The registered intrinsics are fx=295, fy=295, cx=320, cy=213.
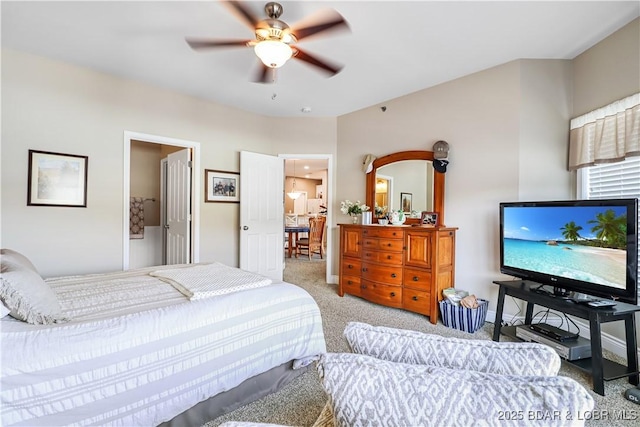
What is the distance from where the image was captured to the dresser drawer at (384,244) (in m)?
3.42

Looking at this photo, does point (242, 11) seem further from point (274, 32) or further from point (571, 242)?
point (571, 242)

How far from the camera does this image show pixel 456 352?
0.80 m

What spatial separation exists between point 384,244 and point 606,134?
2217 millimetres

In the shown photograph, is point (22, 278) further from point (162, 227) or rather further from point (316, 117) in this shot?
point (316, 117)

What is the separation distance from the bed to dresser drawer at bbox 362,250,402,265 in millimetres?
1646

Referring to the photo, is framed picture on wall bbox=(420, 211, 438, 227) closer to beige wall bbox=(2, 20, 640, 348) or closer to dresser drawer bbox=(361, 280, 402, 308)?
beige wall bbox=(2, 20, 640, 348)

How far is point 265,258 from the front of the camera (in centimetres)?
456

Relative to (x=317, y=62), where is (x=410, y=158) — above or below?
below

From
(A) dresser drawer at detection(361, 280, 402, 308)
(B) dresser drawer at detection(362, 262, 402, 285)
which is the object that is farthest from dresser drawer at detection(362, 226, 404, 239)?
(A) dresser drawer at detection(361, 280, 402, 308)

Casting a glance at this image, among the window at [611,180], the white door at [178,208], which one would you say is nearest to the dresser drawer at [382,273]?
the window at [611,180]

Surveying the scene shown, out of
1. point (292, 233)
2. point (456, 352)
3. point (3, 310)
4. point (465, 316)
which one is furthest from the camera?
point (292, 233)

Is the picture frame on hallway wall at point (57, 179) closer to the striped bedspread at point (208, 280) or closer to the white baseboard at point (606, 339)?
the striped bedspread at point (208, 280)

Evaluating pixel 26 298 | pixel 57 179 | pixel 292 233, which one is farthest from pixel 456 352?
pixel 292 233

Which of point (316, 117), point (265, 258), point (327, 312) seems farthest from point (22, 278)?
point (316, 117)
